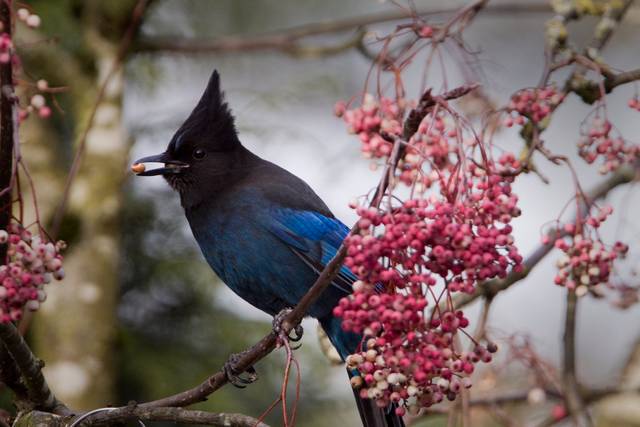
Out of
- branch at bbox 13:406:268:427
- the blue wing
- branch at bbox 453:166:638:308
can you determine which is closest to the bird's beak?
the blue wing

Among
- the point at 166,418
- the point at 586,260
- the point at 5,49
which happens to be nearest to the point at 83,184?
the point at 166,418

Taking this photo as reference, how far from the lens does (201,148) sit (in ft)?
13.5

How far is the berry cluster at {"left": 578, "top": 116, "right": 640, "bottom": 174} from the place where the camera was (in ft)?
9.61

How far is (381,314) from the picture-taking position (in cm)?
224

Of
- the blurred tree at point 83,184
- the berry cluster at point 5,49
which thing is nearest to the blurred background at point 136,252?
the blurred tree at point 83,184

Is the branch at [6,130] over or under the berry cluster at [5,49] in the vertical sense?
under

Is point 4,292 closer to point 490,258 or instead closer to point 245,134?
point 490,258

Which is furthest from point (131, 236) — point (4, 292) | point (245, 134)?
point (4, 292)

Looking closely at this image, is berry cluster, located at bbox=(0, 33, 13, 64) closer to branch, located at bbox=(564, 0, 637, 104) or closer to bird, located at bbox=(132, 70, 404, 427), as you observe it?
bird, located at bbox=(132, 70, 404, 427)

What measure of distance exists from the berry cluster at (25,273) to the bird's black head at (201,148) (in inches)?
63.3

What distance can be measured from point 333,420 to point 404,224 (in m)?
3.15

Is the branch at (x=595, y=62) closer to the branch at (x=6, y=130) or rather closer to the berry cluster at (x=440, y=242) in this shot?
the berry cluster at (x=440, y=242)

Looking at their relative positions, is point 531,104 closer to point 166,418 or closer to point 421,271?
point 421,271

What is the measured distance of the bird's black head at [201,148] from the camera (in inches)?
159
